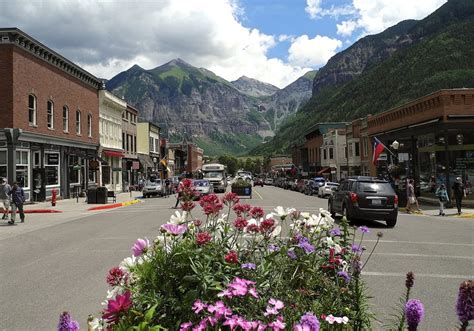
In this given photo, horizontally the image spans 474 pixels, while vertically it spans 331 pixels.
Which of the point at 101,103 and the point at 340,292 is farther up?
the point at 101,103

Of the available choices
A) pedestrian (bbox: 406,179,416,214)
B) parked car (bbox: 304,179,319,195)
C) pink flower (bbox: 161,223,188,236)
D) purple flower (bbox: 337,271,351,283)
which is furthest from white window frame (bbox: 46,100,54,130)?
purple flower (bbox: 337,271,351,283)

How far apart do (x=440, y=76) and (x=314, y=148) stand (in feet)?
104

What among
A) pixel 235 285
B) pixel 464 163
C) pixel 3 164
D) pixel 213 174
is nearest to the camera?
pixel 235 285

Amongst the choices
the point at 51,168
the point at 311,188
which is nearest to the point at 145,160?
the point at 311,188

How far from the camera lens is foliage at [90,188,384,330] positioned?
281cm

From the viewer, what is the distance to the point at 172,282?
3186 millimetres

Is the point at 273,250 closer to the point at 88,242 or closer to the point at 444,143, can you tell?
the point at 88,242

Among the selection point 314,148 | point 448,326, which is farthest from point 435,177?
point 314,148

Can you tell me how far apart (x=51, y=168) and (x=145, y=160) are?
108 feet

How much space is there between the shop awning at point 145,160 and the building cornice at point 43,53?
69.4ft

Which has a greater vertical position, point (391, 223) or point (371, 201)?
point (371, 201)

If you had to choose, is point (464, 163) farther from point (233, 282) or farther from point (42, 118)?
point (42, 118)

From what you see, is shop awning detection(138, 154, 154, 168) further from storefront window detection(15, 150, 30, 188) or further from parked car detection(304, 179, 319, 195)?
storefront window detection(15, 150, 30, 188)

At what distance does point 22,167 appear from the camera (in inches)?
1113
